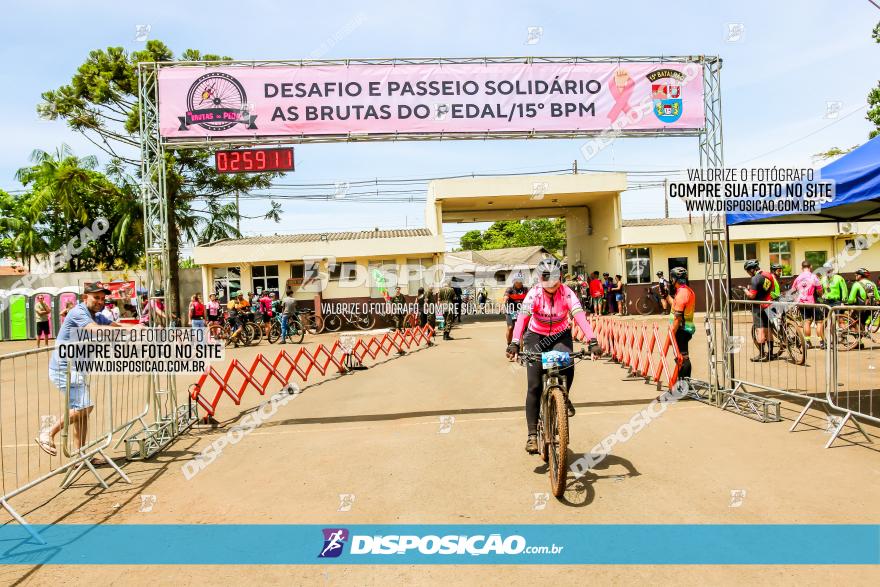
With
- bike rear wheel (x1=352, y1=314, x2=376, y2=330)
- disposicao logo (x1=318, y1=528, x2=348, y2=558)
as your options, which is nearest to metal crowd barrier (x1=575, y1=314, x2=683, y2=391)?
disposicao logo (x1=318, y1=528, x2=348, y2=558)

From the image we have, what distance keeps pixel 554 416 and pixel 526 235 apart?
64.6m

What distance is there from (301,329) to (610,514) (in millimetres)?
18534

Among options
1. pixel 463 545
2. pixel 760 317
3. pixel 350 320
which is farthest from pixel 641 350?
pixel 350 320

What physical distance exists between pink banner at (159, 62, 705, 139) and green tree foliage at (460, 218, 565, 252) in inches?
2196

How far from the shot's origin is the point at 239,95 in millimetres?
8688

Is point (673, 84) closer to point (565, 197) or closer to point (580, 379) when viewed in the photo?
point (580, 379)

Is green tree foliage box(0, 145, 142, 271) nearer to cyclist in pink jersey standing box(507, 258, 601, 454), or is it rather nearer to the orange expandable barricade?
the orange expandable barricade

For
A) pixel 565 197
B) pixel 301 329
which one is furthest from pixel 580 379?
pixel 565 197

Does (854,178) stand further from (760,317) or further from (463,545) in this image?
(463,545)

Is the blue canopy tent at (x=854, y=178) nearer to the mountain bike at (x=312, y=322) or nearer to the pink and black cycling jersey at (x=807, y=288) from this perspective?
the pink and black cycling jersey at (x=807, y=288)

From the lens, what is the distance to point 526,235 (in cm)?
6888

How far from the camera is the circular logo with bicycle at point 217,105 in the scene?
8.54m

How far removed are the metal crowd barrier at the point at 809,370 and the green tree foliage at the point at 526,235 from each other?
52686 mm

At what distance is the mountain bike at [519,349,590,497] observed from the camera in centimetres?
494
